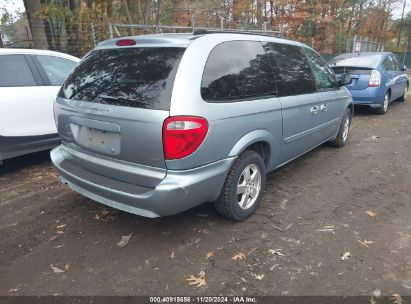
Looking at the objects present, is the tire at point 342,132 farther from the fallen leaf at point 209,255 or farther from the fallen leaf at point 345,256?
the fallen leaf at point 209,255

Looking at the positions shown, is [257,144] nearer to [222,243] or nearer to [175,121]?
[222,243]

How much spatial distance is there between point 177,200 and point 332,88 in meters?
3.50

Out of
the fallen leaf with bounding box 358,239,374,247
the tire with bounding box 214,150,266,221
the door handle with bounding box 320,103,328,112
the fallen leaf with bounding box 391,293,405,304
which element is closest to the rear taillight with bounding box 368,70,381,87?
the door handle with bounding box 320,103,328,112

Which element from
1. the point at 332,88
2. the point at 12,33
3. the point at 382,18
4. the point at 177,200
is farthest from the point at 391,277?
the point at 382,18

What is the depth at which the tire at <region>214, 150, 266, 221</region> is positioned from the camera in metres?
3.26

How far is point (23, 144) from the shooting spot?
4.80 m

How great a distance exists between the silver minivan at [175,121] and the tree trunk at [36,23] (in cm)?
839

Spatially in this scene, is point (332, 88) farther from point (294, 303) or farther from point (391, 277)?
point (294, 303)

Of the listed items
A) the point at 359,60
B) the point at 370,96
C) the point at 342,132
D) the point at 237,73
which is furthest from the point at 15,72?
the point at 359,60

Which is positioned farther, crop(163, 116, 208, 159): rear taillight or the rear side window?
the rear side window

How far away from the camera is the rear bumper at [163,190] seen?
2740 mm

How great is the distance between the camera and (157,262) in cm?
291

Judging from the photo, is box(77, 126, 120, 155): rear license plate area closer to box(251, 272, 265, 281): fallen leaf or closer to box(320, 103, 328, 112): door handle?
box(251, 272, 265, 281): fallen leaf

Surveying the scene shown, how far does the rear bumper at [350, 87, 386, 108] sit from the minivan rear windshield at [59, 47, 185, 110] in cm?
684
